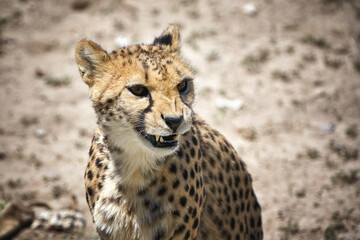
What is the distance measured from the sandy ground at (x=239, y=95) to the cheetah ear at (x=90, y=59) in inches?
64.9

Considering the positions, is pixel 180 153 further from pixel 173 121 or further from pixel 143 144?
pixel 173 121

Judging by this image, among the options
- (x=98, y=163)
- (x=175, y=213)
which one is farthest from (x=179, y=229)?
(x=98, y=163)

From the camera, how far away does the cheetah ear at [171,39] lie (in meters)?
2.33

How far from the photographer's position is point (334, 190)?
3.76 meters

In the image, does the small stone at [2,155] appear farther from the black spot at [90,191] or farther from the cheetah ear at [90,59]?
the cheetah ear at [90,59]

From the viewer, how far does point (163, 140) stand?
201cm

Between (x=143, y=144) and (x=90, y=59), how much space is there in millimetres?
562

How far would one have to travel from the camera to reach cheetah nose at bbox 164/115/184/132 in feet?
6.05

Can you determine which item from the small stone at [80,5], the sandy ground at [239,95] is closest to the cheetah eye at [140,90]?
the sandy ground at [239,95]

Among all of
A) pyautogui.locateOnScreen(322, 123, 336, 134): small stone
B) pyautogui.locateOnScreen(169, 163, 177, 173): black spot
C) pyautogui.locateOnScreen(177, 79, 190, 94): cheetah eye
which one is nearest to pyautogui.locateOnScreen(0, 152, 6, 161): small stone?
pyautogui.locateOnScreen(169, 163, 177, 173): black spot

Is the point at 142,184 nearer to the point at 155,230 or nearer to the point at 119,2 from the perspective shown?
the point at 155,230

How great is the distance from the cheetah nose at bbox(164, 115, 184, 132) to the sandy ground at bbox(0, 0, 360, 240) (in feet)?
5.97

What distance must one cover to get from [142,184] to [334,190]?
7.66 feet

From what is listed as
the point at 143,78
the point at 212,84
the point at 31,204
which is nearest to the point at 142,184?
the point at 143,78
